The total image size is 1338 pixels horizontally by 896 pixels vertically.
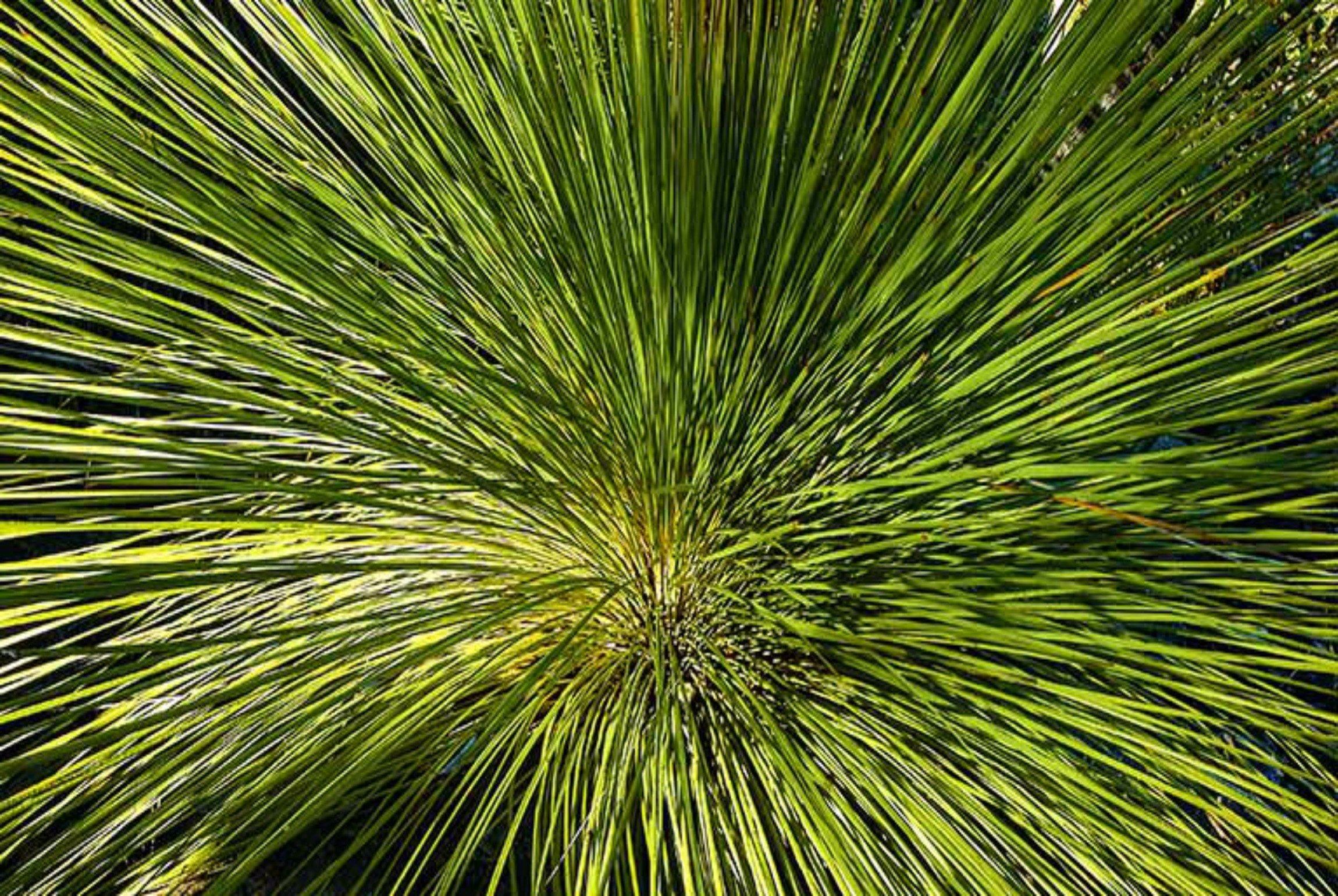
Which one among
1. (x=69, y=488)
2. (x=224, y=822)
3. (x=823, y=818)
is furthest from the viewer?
(x=69, y=488)

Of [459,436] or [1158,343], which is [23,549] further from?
[1158,343]

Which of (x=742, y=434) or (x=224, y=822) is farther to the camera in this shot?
(x=742, y=434)

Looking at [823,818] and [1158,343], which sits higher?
[1158,343]

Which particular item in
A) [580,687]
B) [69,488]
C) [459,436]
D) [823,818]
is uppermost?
[69,488]

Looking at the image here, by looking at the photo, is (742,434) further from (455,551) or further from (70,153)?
(70,153)

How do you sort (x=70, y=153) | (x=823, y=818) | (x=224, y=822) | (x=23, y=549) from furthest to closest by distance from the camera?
1. (x=23, y=549)
2. (x=70, y=153)
3. (x=224, y=822)
4. (x=823, y=818)

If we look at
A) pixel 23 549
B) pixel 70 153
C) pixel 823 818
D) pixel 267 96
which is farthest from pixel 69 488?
pixel 823 818
